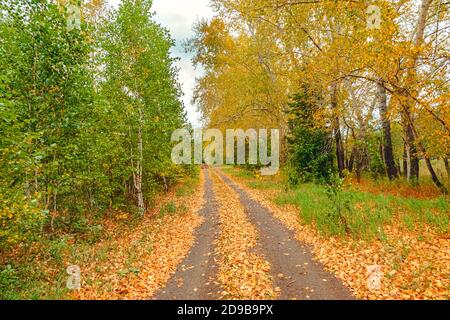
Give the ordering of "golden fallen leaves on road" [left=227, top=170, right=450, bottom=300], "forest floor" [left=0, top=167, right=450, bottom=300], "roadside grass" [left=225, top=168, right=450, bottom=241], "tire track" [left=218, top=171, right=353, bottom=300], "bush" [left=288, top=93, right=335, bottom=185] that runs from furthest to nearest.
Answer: "bush" [left=288, top=93, right=335, bottom=185]
"roadside grass" [left=225, top=168, right=450, bottom=241]
"forest floor" [left=0, top=167, right=450, bottom=300]
"tire track" [left=218, top=171, right=353, bottom=300]
"golden fallen leaves on road" [left=227, top=170, right=450, bottom=300]

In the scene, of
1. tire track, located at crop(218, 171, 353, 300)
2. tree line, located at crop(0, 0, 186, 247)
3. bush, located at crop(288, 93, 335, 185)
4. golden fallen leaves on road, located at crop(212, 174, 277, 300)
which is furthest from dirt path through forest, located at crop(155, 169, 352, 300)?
bush, located at crop(288, 93, 335, 185)

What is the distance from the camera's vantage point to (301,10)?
14828 mm

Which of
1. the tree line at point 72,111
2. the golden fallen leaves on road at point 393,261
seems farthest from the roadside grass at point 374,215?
the tree line at point 72,111

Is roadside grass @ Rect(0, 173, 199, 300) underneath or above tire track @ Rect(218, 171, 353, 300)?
underneath

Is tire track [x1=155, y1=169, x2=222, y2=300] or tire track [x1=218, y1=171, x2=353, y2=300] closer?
tire track [x1=218, y1=171, x2=353, y2=300]

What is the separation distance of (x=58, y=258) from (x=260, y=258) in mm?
6398

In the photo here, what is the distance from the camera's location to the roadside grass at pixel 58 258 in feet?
22.5

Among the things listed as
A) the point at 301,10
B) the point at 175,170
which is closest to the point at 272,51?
the point at 301,10

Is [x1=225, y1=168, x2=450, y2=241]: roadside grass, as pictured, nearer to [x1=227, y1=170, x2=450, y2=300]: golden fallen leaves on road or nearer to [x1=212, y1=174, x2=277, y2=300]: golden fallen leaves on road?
[x1=227, y1=170, x2=450, y2=300]: golden fallen leaves on road

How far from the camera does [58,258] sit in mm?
9023

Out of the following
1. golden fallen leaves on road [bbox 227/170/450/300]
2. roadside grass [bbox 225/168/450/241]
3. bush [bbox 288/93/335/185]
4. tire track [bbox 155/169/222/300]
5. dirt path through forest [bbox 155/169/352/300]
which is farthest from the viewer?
bush [bbox 288/93/335/185]

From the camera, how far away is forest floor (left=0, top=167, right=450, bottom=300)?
21.9 ft

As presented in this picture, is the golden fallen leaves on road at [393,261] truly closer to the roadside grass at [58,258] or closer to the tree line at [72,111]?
the roadside grass at [58,258]

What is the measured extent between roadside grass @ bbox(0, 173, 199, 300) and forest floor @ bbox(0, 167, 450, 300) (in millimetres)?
33
